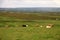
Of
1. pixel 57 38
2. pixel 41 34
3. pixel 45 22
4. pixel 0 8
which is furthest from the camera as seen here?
pixel 45 22

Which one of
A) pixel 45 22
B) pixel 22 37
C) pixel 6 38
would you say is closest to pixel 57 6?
pixel 45 22

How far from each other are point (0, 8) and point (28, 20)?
1.29 metres

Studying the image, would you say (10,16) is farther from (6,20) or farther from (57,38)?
(57,38)

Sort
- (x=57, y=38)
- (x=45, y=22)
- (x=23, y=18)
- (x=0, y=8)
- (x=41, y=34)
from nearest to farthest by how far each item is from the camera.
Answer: (x=57, y=38) → (x=41, y=34) → (x=0, y=8) → (x=45, y=22) → (x=23, y=18)

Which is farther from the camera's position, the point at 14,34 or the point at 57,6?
the point at 57,6

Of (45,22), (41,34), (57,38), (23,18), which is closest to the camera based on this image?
(57,38)

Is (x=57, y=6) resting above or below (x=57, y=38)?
above

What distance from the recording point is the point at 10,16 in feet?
20.4

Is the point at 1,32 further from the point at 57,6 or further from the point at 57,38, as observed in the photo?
the point at 57,6

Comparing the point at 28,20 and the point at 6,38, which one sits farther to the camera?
the point at 28,20

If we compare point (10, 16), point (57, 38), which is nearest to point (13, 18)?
point (10, 16)

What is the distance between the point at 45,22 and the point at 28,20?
69 cm

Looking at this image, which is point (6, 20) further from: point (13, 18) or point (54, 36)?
point (54, 36)

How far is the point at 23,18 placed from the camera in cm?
619
